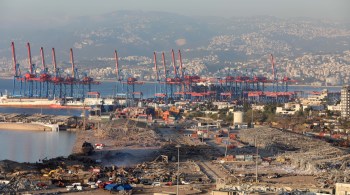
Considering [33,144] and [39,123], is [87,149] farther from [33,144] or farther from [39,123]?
[39,123]

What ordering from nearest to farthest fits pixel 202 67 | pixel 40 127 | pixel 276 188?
pixel 276 188
pixel 40 127
pixel 202 67

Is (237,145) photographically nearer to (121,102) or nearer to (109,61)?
(121,102)

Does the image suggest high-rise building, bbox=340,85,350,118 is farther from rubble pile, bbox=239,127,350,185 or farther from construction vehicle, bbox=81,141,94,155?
construction vehicle, bbox=81,141,94,155

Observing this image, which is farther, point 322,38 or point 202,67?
point 322,38

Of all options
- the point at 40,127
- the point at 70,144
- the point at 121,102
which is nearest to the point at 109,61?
the point at 121,102

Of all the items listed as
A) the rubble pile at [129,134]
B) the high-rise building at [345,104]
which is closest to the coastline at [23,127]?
the rubble pile at [129,134]

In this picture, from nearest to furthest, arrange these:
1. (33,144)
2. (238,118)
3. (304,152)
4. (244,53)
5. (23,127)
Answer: (304,152)
(33,144)
(238,118)
(23,127)
(244,53)

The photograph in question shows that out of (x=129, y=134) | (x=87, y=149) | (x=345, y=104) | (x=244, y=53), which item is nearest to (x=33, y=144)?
(x=129, y=134)

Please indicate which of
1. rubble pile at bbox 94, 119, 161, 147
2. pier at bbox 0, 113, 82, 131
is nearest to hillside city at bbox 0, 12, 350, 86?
pier at bbox 0, 113, 82, 131
